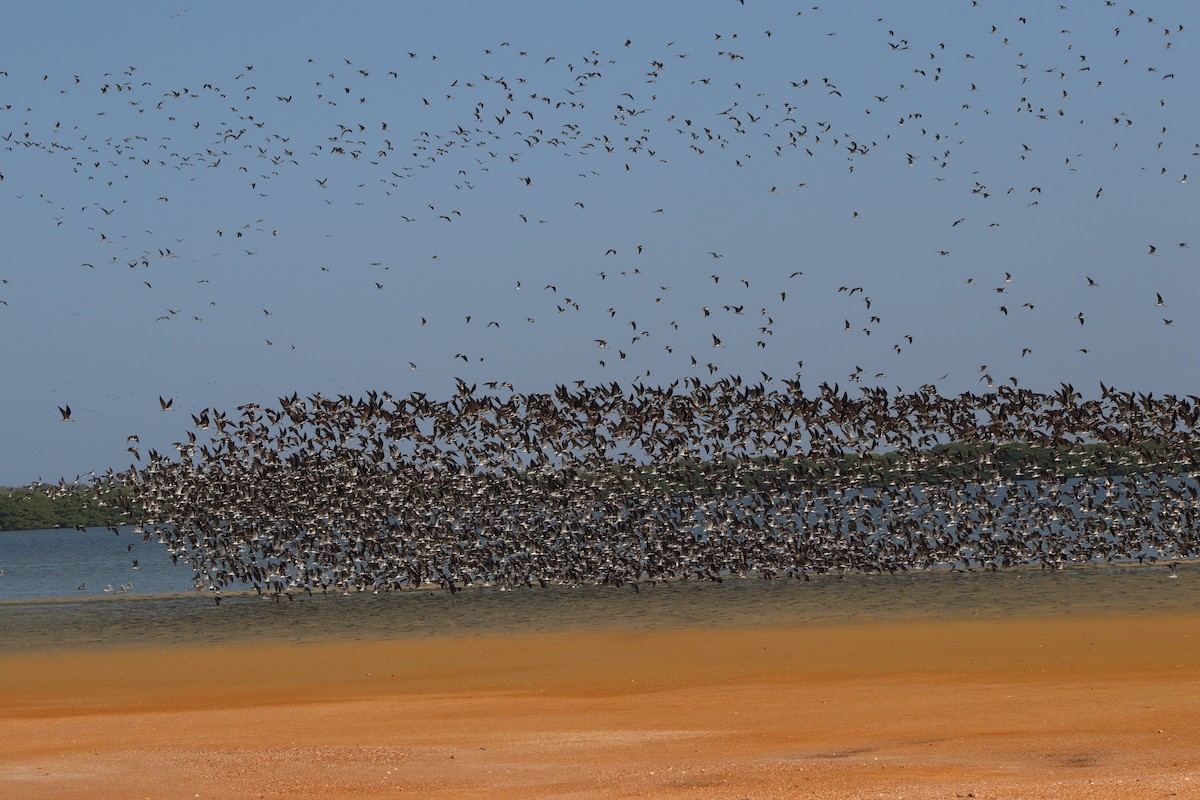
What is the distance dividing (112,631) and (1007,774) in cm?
2568

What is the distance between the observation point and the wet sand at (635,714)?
1541cm

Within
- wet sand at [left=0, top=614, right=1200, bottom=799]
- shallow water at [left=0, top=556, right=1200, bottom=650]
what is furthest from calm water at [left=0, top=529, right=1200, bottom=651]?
wet sand at [left=0, top=614, right=1200, bottom=799]

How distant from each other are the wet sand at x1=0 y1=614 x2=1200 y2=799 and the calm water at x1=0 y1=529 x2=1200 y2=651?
1862 millimetres

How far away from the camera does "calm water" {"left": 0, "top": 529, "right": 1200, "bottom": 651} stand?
107 ft

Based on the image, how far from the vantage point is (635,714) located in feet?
66.3

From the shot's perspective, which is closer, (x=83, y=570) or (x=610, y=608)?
(x=610, y=608)

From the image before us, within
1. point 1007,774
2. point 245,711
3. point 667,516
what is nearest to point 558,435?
point 667,516

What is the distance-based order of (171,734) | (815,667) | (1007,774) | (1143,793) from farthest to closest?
(815,667)
(171,734)
(1007,774)
(1143,793)

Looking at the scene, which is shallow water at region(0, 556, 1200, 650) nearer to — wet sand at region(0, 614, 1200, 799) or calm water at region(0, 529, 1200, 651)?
calm water at region(0, 529, 1200, 651)

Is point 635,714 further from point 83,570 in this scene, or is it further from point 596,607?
point 83,570

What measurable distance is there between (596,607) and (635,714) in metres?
15.6

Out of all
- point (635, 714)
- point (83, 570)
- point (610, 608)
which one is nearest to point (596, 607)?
point (610, 608)

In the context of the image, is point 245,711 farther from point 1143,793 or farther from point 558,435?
point 558,435

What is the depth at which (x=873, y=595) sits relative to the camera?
36.3m
